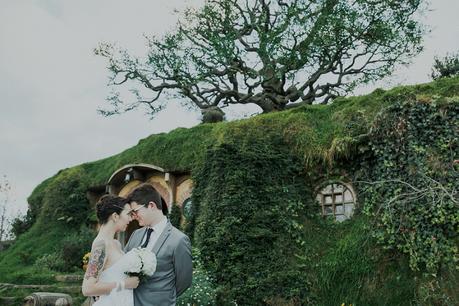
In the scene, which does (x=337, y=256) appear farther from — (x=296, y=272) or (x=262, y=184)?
(x=262, y=184)

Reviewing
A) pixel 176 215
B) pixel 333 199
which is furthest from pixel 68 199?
pixel 333 199

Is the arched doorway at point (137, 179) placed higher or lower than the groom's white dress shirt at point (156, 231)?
higher

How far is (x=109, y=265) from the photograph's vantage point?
4.12 metres

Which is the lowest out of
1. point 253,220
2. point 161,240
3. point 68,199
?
point 253,220

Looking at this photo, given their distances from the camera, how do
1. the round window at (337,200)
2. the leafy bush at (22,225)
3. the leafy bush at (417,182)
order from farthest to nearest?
the leafy bush at (22,225) < the round window at (337,200) < the leafy bush at (417,182)

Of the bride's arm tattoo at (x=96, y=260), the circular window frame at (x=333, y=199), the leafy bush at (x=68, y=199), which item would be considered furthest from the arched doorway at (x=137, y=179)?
the bride's arm tattoo at (x=96, y=260)

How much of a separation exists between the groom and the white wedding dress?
2.3 inches

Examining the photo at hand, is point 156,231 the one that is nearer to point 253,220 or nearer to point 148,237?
point 148,237

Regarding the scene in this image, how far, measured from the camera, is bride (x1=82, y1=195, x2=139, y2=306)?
3.79 metres

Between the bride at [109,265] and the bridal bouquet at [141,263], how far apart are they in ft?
0.19

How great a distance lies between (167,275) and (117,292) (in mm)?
398

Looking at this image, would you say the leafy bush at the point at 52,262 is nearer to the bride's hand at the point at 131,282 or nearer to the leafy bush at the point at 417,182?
the leafy bush at the point at 417,182

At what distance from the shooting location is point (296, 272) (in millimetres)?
9422

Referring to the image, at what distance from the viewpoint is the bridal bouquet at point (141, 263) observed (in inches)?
142
